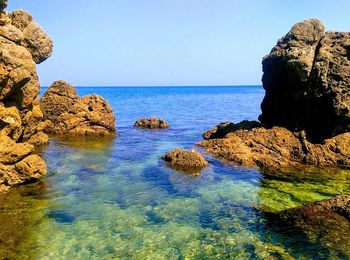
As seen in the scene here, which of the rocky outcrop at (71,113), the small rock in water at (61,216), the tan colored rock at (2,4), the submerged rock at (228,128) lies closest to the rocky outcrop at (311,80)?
the submerged rock at (228,128)

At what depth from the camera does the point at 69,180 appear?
1736cm

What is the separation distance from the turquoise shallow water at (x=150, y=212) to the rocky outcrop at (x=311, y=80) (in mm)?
3964

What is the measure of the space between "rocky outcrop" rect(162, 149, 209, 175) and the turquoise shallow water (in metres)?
0.53

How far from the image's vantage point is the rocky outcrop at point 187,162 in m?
19.8

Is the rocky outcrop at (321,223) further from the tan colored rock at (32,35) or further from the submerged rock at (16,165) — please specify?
the tan colored rock at (32,35)

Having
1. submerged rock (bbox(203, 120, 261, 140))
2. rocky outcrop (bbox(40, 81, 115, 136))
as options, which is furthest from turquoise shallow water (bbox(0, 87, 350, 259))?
rocky outcrop (bbox(40, 81, 115, 136))

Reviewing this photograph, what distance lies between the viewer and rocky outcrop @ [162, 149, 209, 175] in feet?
65.0

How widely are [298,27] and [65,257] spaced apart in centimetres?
2013

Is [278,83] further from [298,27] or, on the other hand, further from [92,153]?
[92,153]

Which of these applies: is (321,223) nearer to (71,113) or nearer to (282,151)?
(282,151)

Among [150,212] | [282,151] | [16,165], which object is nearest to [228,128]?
[282,151]

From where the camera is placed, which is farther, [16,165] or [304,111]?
[304,111]

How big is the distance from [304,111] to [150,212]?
13.6 meters

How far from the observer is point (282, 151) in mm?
21953
